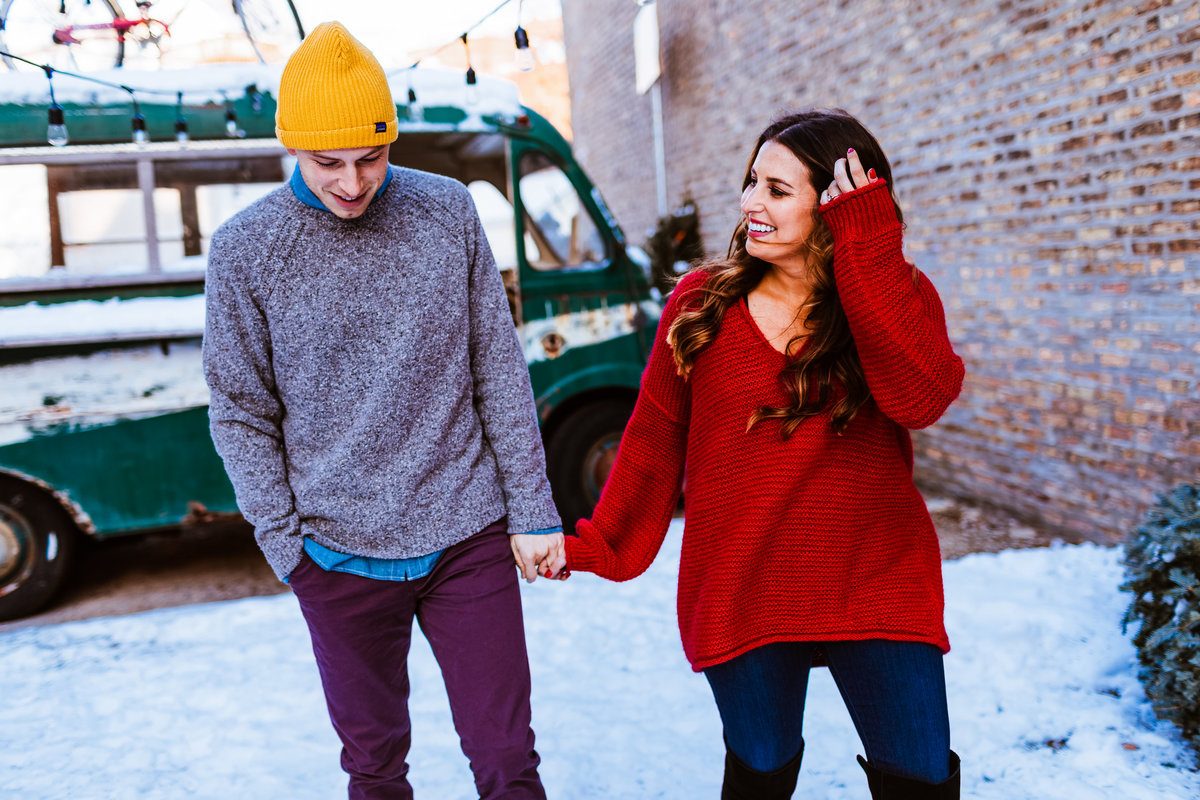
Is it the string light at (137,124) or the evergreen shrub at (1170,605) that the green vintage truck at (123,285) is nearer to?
the string light at (137,124)

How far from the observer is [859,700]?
170cm

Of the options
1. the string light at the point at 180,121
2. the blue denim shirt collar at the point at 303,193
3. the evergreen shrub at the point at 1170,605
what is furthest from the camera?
the string light at the point at 180,121

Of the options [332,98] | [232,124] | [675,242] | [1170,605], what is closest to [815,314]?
[332,98]

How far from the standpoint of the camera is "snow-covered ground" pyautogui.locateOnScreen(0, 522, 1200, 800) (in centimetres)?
287

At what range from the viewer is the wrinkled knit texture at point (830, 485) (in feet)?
5.44

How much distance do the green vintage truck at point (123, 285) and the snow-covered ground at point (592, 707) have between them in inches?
23.0

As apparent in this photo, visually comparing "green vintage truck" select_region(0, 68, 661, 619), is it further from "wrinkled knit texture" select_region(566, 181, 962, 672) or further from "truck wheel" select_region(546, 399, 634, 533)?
"wrinkled knit texture" select_region(566, 181, 962, 672)

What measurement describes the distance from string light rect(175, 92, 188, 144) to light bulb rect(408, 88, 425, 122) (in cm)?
109

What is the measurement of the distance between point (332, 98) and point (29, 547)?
3.94m

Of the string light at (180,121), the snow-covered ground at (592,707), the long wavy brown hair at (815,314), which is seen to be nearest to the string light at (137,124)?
the string light at (180,121)

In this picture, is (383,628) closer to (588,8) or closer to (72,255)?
(72,255)

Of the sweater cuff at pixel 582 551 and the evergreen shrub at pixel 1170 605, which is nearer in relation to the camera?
the sweater cuff at pixel 582 551

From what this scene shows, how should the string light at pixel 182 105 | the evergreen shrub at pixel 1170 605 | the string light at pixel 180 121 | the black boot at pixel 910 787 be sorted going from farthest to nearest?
the string light at pixel 180 121, the string light at pixel 182 105, the evergreen shrub at pixel 1170 605, the black boot at pixel 910 787

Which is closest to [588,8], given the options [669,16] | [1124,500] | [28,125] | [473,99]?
[669,16]
